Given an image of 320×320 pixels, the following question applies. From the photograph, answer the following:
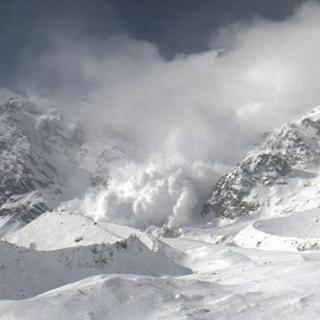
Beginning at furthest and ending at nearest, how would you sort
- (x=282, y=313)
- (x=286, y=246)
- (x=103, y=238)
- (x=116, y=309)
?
1. (x=286, y=246)
2. (x=103, y=238)
3. (x=116, y=309)
4. (x=282, y=313)

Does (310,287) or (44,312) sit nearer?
(44,312)

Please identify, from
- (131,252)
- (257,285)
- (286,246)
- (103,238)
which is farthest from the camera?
(286,246)

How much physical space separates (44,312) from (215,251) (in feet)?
151

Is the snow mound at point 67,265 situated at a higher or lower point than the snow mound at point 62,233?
lower

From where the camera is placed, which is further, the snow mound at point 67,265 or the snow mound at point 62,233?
the snow mound at point 62,233

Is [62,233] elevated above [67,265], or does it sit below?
Answer: above

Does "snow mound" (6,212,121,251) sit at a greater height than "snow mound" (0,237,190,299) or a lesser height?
greater

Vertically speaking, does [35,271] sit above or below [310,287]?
above

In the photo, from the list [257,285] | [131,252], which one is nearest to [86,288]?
[257,285]

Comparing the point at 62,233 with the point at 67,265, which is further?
the point at 62,233

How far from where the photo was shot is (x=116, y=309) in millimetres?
17000

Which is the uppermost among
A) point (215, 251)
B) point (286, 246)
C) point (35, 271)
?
point (35, 271)

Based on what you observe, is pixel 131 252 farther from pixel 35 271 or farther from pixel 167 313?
pixel 167 313

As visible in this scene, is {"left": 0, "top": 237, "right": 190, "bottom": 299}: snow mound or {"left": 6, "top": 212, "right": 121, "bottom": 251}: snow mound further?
{"left": 6, "top": 212, "right": 121, "bottom": 251}: snow mound
